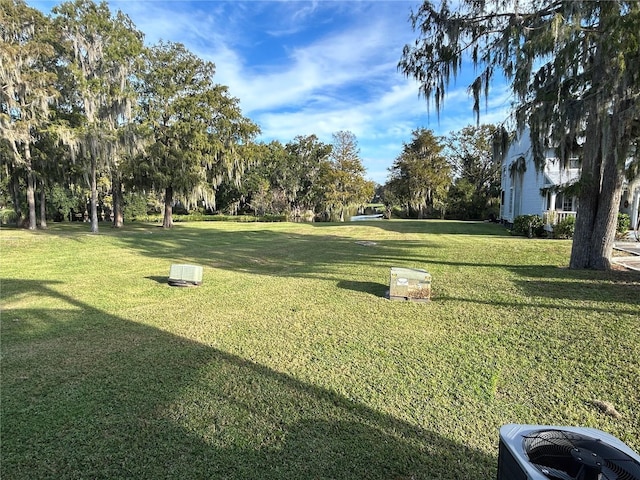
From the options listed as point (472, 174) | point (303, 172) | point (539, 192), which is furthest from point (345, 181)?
point (539, 192)

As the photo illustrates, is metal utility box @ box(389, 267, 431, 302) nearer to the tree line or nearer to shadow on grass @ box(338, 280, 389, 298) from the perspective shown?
shadow on grass @ box(338, 280, 389, 298)

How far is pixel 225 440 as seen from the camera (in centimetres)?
239

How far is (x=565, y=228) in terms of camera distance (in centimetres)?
1327

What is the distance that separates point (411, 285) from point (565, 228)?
10.9 metres

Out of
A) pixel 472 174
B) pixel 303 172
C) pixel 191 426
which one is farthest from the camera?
pixel 303 172

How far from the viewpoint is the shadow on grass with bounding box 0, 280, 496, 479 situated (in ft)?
7.06

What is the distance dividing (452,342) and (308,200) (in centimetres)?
3564

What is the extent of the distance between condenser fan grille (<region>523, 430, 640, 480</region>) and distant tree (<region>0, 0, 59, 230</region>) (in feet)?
60.9

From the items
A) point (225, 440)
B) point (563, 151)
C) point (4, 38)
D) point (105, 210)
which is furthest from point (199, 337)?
point (105, 210)

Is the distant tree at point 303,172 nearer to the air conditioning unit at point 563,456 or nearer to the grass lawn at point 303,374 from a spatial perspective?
the grass lawn at point 303,374

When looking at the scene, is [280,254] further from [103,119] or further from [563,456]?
[103,119]

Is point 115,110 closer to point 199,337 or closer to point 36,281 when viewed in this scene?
point 36,281

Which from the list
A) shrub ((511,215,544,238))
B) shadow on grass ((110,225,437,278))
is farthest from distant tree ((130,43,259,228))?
shrub ((511,215,544,238))

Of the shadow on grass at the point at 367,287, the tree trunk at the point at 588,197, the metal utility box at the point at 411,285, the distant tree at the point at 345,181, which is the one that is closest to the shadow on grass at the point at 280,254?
the shadow on grass at the point at 367,287
